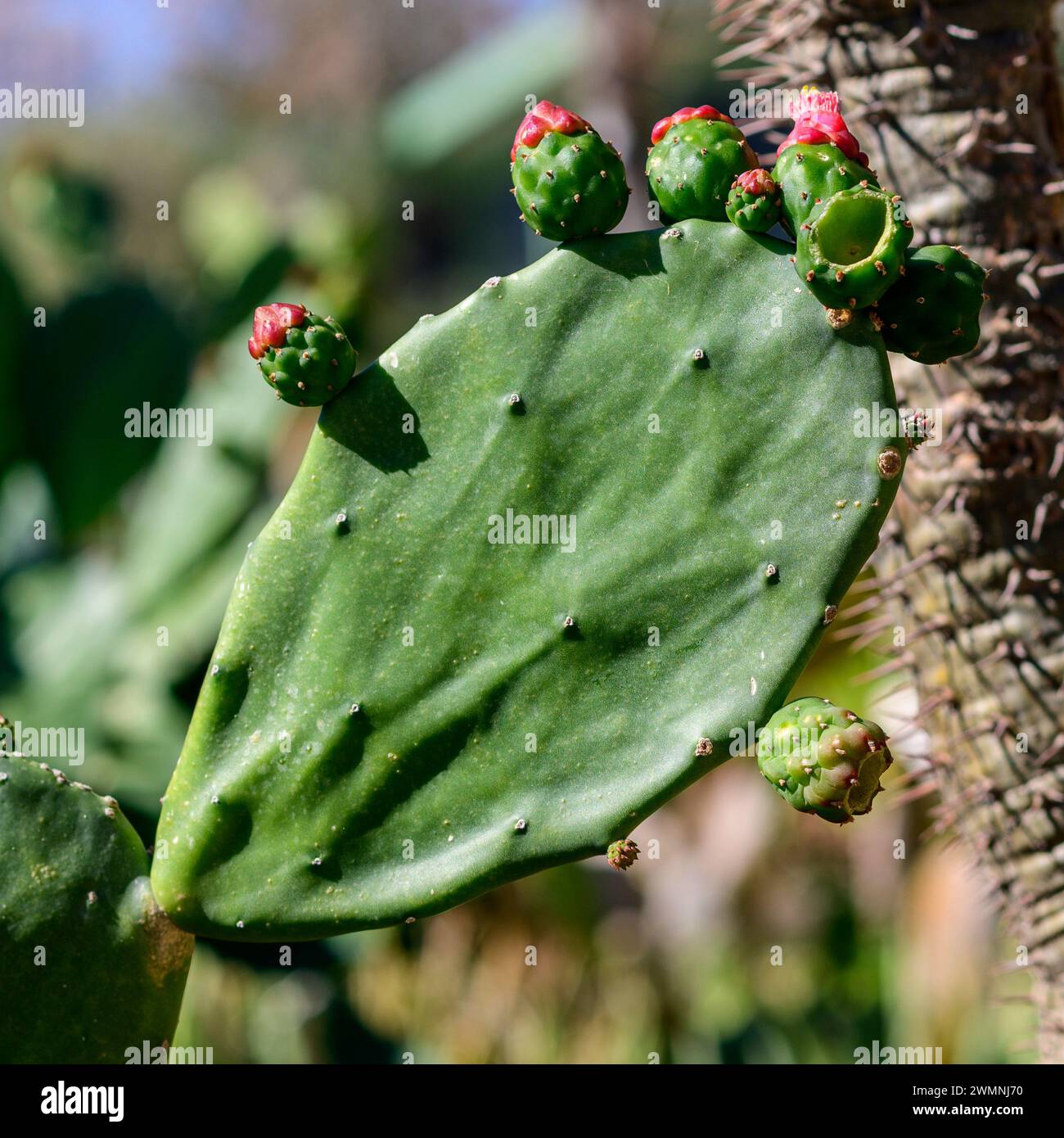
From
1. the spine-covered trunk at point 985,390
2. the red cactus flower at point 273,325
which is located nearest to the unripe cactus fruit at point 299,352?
the red cactus flower at point 273,325

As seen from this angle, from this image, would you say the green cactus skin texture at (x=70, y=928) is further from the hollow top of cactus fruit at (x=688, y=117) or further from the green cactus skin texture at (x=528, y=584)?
the hollow top of cactus fruit at (x=688, y=117)

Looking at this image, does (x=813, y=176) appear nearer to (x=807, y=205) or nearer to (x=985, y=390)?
(x=807, y=205)

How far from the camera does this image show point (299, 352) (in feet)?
3.57

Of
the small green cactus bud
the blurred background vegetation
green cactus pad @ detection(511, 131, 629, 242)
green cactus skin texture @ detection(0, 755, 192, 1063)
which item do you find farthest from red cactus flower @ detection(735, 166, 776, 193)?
the blurred background vegetation

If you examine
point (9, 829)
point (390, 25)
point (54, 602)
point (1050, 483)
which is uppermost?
point (390, 25)

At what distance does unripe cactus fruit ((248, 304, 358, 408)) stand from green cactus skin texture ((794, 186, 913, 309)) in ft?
1.40

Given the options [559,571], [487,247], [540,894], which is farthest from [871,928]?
[487,247]

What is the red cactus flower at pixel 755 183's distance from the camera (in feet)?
3.44

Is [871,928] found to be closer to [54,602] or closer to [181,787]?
[54,602]

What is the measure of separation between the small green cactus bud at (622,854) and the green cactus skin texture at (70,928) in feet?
1.52
